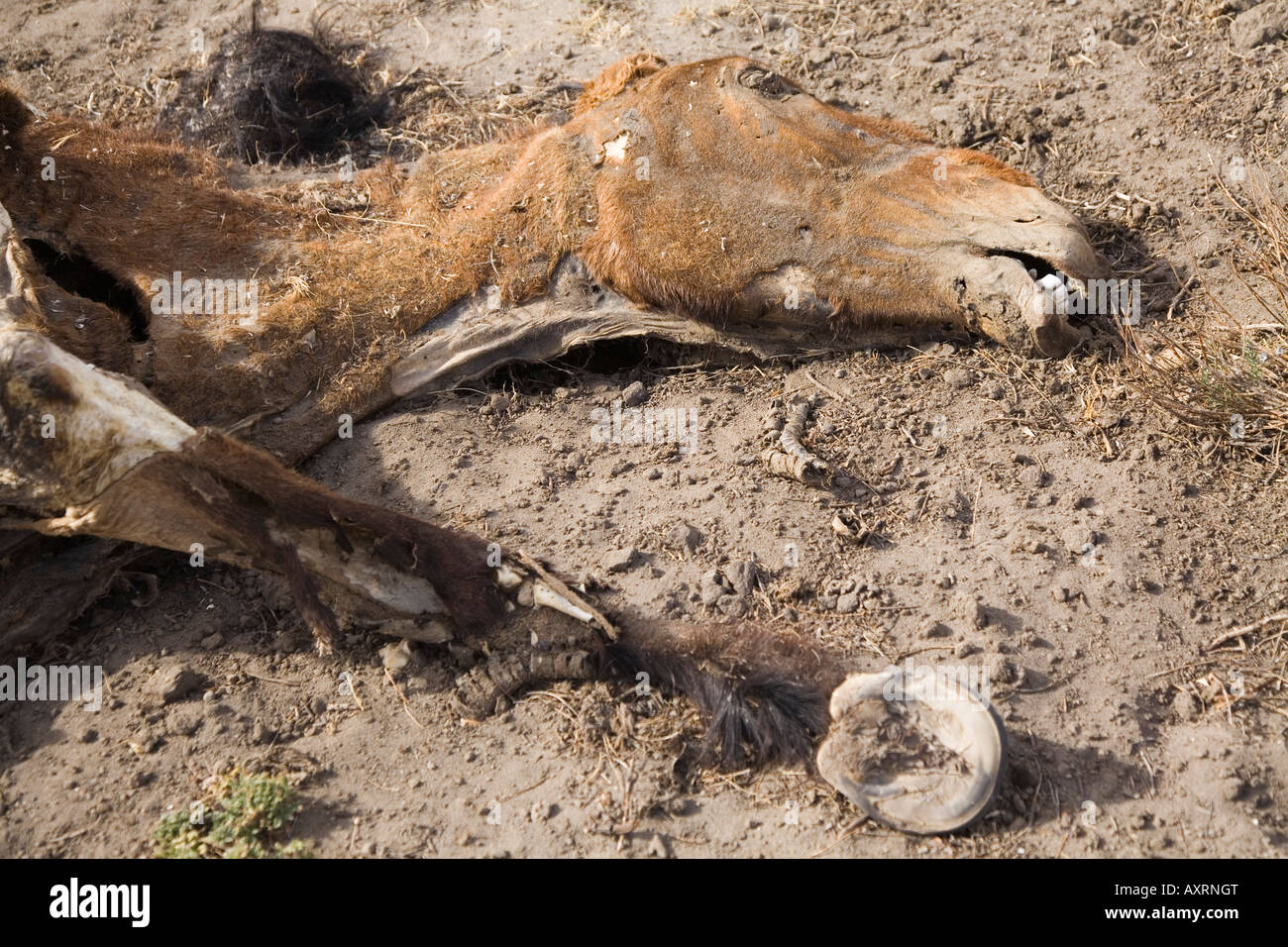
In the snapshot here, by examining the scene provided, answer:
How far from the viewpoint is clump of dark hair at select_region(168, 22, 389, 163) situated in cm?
536

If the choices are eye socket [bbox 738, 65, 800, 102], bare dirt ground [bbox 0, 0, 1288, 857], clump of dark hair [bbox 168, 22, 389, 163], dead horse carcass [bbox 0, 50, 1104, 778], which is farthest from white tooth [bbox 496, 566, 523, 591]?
clump of dark hair [bbox 168, 22, 389, 163]

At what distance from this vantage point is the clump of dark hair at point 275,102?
17.6ft

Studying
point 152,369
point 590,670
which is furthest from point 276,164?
point 590,670

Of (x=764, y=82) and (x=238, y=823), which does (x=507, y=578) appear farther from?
(x=764, y=82)

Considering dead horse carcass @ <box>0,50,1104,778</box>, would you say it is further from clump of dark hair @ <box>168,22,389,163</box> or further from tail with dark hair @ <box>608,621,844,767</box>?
tail with dark hair @ <box>608,621,844,767</box>

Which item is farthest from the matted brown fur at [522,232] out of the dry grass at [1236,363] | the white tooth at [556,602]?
the white tooth at [556,602]

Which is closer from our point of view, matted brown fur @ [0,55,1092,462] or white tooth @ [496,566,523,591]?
white tooth @ [496,566,523,591]

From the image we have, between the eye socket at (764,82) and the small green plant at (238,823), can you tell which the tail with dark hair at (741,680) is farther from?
the eye socket at (764,82)

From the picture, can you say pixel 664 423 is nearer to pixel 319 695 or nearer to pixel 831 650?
pixel 831 650

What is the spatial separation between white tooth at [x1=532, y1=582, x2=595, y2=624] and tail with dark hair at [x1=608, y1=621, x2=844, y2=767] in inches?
5.9

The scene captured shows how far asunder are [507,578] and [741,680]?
78 cm

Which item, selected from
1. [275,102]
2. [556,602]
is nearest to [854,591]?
[556,602]

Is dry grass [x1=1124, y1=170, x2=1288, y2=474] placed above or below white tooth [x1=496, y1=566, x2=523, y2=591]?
above

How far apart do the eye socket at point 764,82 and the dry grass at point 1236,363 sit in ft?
5.49
